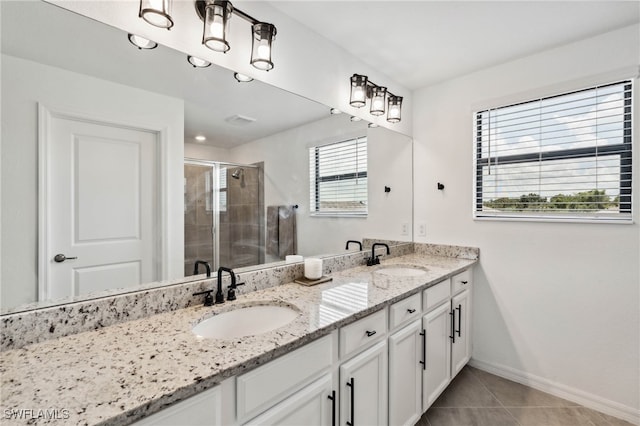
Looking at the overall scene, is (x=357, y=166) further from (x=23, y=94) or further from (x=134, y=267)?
(x=23, y=94)

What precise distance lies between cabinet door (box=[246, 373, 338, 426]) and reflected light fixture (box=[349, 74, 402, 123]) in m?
1.70

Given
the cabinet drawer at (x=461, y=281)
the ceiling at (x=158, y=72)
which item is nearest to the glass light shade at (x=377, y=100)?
the ceiling at (x=158, y=72)

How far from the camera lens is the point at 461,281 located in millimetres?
2229

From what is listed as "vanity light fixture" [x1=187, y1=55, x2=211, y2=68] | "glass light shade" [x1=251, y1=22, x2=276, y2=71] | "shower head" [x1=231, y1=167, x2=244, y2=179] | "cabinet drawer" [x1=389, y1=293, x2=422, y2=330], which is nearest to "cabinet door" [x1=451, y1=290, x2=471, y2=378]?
"cabinet drawer" [x1=389, y1=293, x2=422, y2=330]

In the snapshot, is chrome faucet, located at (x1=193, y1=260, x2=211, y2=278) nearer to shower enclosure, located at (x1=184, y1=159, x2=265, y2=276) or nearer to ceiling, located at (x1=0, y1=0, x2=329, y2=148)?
shower enclosure, located at (x1=184, y1=159, x2=265, y2=276)

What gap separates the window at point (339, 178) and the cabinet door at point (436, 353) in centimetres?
89

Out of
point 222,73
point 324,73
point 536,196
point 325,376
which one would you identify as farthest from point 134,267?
point 536,196

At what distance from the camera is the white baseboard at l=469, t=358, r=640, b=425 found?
1856mm

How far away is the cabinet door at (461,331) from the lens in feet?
6.91

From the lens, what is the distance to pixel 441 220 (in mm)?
2619

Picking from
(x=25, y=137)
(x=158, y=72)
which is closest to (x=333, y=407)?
(x=25, y=137)

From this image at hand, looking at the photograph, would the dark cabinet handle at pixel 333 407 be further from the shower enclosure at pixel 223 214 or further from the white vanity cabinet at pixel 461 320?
the white vanity cabinet at pixel 461 320

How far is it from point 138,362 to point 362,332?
2.78 feet

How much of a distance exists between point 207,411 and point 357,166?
1810mm
